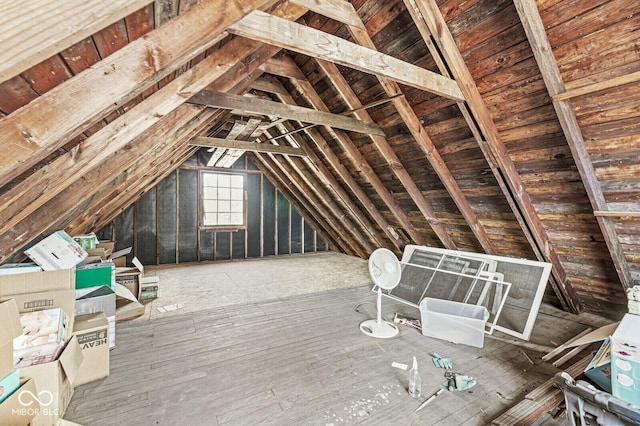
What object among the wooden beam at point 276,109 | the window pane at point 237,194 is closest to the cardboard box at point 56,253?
the wooden beam at point 276,109

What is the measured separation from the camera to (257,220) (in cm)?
741

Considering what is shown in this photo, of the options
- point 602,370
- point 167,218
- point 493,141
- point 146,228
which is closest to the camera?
point 602,370

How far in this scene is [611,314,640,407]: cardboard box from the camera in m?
1.62

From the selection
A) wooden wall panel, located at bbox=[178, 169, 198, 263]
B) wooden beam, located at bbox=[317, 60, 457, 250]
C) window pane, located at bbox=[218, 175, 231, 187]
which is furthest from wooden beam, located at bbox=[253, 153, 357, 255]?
wooden beam, located at bbox=[317, 60, 457, 250]

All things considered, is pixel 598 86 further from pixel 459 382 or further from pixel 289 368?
pixel 289 368

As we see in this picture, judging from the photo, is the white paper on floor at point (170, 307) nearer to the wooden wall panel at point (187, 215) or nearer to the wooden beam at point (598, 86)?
the wooden wall panel at point (187, 215)

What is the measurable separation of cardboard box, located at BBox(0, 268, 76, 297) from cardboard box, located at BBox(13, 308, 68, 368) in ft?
0.53

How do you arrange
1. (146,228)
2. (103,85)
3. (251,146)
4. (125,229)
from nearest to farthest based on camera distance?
(103,85) → (251,146) → (125,229) → (146,228)

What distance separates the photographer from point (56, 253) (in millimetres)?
2443

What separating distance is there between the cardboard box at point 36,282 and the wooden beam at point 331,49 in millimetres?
2006

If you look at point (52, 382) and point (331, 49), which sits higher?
point (331, 49)

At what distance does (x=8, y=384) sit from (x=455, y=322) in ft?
10.4

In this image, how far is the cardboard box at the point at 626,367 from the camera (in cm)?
162

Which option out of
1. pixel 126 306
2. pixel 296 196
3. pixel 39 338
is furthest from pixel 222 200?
pixel 39 338
